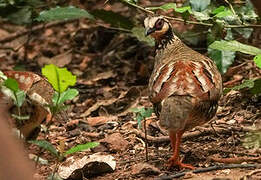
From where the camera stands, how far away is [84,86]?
24.1 ft

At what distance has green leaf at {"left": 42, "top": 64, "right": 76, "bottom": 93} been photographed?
317 cm

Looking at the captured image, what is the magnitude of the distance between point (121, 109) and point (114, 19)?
3.67 feet

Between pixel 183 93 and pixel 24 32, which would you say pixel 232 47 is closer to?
pixel 183 93

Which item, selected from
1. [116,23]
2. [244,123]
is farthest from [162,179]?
[116,23]

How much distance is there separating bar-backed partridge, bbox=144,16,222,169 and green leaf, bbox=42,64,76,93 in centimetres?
77

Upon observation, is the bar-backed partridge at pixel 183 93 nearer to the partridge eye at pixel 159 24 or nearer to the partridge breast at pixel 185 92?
the partridge breast at pixel 185 92

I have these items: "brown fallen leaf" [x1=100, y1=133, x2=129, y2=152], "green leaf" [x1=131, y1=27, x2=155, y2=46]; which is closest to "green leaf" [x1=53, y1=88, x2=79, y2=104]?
"brown fallen leaf" [x1=100, y1=133, x2=129, y2=152]

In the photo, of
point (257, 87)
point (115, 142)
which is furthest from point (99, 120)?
point (257, 87)

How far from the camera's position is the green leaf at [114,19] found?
6.62 m

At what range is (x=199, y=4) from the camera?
200 inches

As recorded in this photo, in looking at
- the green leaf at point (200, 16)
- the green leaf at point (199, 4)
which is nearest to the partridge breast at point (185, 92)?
the green leaf at point (200, 16)

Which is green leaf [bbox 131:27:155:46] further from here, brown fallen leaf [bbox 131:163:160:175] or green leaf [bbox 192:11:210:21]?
brown fallen leaf [bbox 131:163:160:175]

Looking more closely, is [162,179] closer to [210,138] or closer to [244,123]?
[210,138]

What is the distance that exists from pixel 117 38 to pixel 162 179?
4.63m
